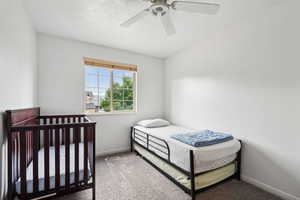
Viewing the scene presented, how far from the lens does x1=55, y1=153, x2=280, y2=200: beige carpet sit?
5.77 ft

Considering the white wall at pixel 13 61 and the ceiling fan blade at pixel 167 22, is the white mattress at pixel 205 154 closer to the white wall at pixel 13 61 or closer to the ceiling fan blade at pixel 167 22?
the ceiling fan blade at pixel 167 22

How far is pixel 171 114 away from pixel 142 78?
47.7 inches

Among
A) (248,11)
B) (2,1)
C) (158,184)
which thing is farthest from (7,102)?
(248,11)

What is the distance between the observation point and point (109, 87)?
3312 millimetres

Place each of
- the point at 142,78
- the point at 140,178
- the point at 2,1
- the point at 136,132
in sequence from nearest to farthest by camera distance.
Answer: the point at 2,1, the point at 140,178, the point at 136,132, the point at 142,78

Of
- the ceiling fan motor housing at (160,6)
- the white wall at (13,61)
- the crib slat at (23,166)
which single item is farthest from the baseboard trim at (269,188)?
the white wall at (13,61)

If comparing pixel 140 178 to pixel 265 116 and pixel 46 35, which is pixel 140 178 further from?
pixel 46 35

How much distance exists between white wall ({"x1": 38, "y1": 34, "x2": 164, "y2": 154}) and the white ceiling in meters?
0.22

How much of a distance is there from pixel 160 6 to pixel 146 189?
230 cm

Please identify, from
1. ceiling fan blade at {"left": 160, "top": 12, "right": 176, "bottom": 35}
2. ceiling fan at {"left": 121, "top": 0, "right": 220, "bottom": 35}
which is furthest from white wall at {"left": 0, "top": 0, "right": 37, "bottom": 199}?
ceiling fan blade at {"left": 160, "top": 12, "right": 176, "bottom": 35}

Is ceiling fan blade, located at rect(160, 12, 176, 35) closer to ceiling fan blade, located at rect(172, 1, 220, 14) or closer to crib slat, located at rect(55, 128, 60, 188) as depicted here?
ceiling fan blade, located at rect(172, 1, 220, 14)

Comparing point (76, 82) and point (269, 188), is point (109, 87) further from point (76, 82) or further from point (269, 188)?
point (269, 188)

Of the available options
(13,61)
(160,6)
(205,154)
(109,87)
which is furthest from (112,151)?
(160,6)

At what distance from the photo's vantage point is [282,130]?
175cm
